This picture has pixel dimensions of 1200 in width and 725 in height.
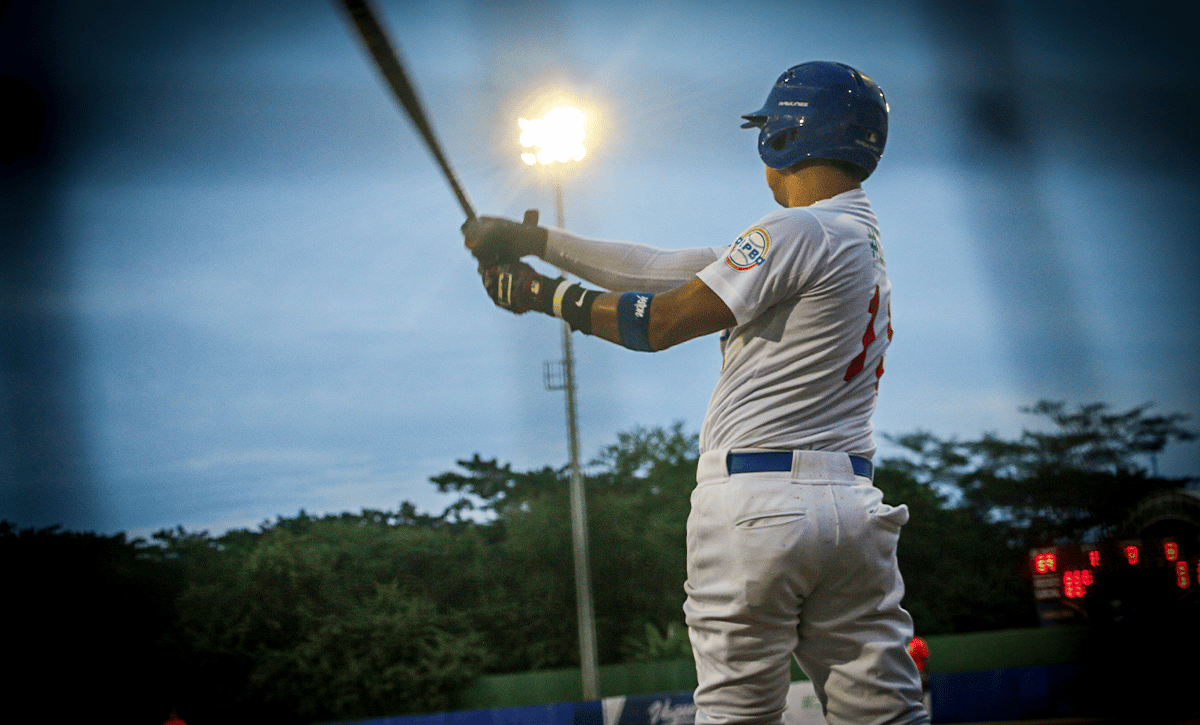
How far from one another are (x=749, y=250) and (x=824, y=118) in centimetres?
45

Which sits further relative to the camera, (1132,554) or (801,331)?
(1132,554)

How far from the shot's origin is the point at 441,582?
1557 cm

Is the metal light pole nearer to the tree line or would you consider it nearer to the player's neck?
the tree line

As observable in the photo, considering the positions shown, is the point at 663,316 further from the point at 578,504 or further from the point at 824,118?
the point at 578,504

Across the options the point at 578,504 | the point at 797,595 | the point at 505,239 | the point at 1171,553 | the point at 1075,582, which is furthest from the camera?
the point at 578,504

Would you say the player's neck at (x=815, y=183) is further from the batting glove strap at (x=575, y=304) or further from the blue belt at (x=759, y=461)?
the blue belt at (x=759, y=461)

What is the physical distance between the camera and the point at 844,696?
1877mm

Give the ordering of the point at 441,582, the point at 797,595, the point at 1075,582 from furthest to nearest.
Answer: the point at 441,582 → the point at 1075,582 → the point at 797,595

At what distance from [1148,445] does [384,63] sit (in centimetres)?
1842

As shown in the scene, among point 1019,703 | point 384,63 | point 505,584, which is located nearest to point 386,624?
point 505,584

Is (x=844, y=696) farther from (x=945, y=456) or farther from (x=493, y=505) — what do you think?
(x=945, y=456)

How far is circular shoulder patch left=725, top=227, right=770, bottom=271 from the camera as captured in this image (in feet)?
6.12

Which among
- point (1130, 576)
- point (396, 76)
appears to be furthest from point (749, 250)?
point (1130, 576)

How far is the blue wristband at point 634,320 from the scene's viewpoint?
1997 mm
